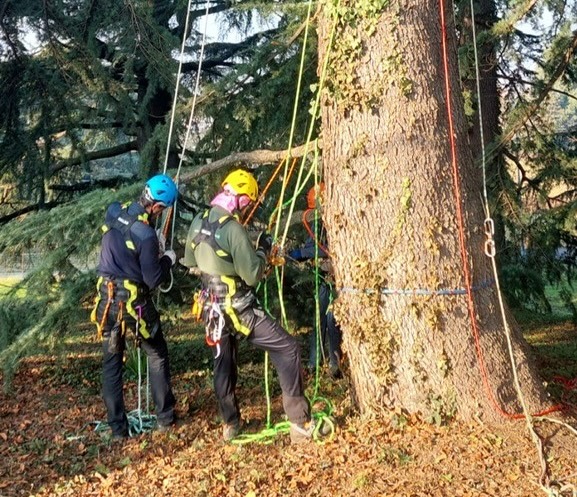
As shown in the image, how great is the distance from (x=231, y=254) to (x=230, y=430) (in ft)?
4.62

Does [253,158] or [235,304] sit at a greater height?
[253,158]

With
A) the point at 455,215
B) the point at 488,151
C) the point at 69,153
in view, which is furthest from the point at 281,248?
the point at 69,153

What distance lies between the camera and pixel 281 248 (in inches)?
202

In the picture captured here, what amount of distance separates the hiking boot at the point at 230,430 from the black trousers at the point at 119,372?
73 centimetres

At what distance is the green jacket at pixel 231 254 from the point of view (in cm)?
454

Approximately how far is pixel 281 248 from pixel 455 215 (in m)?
1.48

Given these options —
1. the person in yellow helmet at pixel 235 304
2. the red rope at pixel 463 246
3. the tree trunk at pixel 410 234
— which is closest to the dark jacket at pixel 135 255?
the person in yellow helmet at pixel 235 304

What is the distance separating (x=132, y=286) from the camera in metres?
5.33

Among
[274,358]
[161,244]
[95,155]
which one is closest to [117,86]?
[95,155]

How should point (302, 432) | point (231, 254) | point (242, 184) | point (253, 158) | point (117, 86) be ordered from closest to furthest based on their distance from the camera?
point (302, 432)
point (231, 254)
point (242, 184)
point (253, 158)
point (117, 86)

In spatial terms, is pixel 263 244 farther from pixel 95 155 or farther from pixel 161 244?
pixel 95 155

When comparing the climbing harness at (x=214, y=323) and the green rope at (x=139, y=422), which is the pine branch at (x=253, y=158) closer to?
the climbing harness at (x=214, y=323)

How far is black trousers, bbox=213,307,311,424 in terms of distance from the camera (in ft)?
14.9

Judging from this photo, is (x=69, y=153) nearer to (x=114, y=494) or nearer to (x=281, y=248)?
(x=281, y=248)
